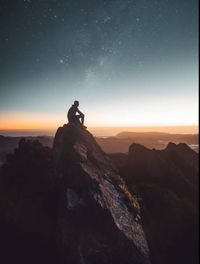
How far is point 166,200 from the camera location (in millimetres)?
24688

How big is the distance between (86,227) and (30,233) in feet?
22.5

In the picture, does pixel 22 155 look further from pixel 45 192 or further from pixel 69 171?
pixel 69 171

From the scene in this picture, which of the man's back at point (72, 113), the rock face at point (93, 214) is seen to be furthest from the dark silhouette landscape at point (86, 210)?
the man's back at point (72, 113)

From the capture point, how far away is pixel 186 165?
34.2 meters

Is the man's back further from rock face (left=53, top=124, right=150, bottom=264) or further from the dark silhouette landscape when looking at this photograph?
rock face (left=53, top=124, right=150, bottom=264)

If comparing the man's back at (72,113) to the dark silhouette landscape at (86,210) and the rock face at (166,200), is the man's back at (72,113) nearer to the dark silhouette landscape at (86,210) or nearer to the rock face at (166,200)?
the dark silhouette landscape at (86,210)

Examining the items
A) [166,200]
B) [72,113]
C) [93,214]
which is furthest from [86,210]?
[166,200]

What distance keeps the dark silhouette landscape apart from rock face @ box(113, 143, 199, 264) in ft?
0.30

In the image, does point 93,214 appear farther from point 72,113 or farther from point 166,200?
point 166,200

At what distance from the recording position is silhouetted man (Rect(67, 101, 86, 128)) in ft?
75.9

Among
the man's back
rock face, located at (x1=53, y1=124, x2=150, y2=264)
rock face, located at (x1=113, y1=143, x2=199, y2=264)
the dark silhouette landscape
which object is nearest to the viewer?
rock face, located at (x1=53, y1=124, x2=150, y2=264)

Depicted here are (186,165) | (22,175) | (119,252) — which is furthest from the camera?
(186,165)

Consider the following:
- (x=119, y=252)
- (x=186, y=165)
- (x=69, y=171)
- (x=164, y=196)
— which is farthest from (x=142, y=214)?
(x=186, y=165)

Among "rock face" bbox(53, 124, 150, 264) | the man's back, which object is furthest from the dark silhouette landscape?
the man's back
